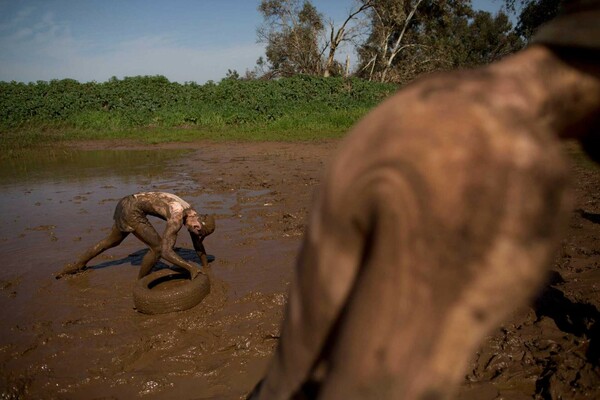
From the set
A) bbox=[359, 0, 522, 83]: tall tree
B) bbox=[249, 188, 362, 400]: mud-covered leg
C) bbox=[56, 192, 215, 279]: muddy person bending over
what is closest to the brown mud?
bbox=[56, 192, 215, 279]: muddy person bending over

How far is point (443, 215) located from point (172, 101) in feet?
91.9

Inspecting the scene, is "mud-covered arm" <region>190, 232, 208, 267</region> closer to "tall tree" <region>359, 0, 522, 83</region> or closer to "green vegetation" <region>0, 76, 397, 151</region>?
"green vegetation" <region>0, 76, 397, 151</region>

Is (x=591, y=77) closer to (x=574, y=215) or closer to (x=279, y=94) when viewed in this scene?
(x=574, y=215)

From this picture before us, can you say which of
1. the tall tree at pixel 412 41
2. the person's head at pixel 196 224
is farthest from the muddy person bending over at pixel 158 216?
the tall tree at pixel 412 41

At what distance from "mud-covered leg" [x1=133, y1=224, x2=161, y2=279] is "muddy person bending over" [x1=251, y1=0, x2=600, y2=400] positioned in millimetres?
5697

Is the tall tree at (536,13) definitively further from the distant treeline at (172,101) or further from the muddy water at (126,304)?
the muddy water at (126,304)

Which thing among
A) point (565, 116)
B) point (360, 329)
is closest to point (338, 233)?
point (360, 329)

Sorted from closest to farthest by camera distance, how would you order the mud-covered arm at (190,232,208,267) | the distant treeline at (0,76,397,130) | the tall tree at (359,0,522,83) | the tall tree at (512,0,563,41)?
1. the mud-covered arm at (190,232,208,267)
2. the tall tree at (512,0,563,41)
3. the distant treeline at (0,76,397,130)
4. the tall tree at (359,0,522,83)

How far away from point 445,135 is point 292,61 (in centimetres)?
3363

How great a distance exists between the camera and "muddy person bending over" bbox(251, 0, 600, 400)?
538mm

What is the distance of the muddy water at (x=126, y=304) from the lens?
3.84 m

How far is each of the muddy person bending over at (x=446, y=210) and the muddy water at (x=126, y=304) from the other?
3.28 metres

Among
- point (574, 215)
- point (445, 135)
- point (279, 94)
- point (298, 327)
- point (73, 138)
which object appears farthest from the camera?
point (279, 94)

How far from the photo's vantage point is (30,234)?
8055 millimetres
